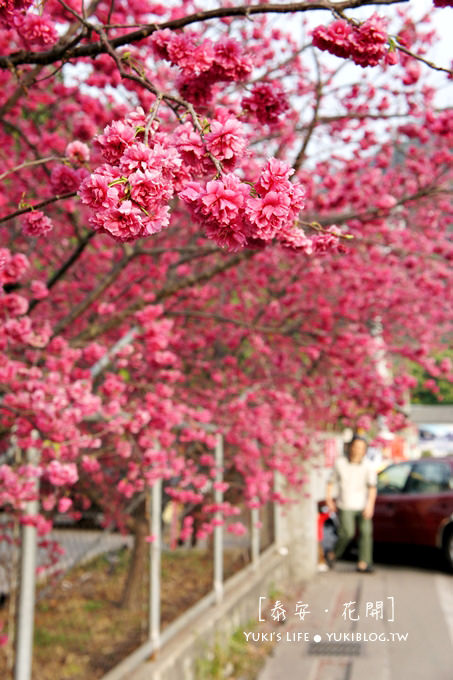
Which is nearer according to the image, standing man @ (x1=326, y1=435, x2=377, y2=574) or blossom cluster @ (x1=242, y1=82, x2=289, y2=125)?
blossom cluster @ (x1=242, y1=82, x2=289, y2=125)

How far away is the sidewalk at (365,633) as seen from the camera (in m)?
4.91

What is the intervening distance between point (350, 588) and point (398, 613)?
4.00 feet

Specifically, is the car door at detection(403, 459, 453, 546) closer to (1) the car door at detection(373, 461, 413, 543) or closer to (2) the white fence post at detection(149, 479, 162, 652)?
(1) the car door at detection(373, 461, 413, 543)

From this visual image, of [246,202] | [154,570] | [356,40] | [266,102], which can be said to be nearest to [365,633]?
[154,570]

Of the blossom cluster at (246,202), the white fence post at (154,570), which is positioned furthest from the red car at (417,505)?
the blossom cluster at (246,202)

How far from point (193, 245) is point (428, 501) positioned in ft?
21.0

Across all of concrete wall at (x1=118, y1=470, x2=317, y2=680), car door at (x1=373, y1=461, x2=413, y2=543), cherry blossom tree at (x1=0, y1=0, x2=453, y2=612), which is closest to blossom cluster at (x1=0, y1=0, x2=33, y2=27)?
cherry blossom tree at (x1=0, y1=0, x2=453, y2=612)

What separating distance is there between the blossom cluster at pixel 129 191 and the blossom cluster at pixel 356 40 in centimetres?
106

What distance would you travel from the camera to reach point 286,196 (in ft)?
5.33

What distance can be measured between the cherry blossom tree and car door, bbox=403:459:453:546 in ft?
4.52

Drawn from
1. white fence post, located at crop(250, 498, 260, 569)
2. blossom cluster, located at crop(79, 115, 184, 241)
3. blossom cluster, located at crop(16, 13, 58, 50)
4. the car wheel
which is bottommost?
the car wheel

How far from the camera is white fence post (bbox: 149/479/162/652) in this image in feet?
13.3

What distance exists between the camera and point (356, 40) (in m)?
2.28

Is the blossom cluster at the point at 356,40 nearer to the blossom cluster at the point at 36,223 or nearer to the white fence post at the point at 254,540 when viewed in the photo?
the blossom cluster at the point at 36,223
